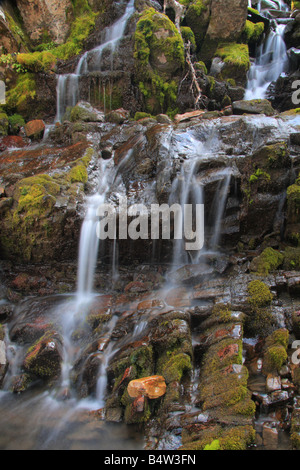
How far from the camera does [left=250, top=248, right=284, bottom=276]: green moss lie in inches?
271

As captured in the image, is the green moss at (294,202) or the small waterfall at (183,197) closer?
the green moss at (294,202)

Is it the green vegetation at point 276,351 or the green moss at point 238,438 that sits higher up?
the green vegetation at point 276,351

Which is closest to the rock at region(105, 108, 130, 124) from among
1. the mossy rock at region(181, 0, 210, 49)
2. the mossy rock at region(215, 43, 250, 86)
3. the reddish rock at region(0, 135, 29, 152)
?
the reddish rock at region(0, 135, 29, 152)

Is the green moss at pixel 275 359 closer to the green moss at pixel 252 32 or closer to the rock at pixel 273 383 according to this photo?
the rock at pixel 273 383

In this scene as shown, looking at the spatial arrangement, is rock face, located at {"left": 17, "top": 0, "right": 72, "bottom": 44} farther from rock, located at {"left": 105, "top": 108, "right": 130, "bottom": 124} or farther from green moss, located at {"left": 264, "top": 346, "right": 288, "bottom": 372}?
green moss, located at {"left": 264, "top": 346, "right": 288, "bottom": 372}

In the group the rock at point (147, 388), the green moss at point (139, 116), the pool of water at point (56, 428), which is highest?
the green moss at point (139, 116)

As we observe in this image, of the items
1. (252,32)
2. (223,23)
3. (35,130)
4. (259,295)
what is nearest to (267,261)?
(259,295)

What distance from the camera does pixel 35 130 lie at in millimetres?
12109

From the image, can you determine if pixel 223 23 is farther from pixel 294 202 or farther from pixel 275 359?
pixel 275 359

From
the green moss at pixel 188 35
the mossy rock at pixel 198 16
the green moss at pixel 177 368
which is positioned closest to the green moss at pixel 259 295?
the green moss at pixel 177 368

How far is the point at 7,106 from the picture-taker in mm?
13961

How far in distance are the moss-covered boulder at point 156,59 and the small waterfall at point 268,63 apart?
412 centimetres

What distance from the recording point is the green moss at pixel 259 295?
568 cm

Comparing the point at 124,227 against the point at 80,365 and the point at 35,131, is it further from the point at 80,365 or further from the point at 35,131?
the point at 35,131
